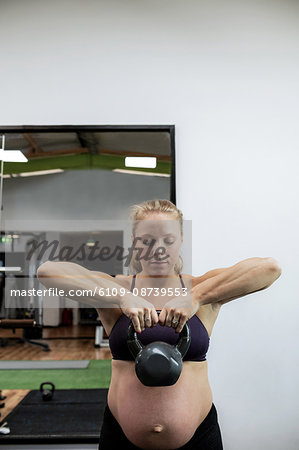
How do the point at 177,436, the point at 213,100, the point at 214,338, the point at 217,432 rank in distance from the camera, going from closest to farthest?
the point at 177,436 → the point at 217,432 → the point at 214,338 → the point at 213,100

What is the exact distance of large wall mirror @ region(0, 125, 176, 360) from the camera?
1.92m

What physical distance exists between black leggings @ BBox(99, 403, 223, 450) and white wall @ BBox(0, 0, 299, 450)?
56 centimetres

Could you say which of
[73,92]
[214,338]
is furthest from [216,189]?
[73,92]

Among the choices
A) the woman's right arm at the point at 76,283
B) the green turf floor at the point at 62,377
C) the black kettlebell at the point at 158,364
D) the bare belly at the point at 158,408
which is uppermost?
the woman's right arm at the point at 76,283

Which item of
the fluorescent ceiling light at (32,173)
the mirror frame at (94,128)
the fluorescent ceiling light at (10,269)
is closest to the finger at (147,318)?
the mirror frame at (94,128)

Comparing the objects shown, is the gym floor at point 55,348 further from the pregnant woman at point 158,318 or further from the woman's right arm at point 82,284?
the woman's right arm at point 82,284

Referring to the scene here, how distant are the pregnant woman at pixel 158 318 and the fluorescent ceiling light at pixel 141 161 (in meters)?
0.71

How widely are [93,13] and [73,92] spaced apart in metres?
0.49

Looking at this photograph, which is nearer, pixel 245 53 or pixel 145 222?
pixel 145 222

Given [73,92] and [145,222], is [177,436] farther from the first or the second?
[73,92]

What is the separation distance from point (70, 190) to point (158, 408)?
1.32 m

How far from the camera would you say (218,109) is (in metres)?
1.96

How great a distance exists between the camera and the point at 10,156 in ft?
6.55

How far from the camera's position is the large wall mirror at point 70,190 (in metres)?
1.92
